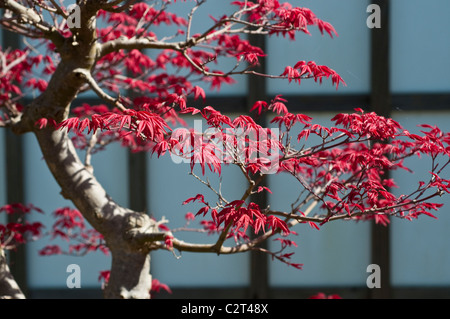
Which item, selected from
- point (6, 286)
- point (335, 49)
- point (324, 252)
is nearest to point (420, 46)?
point (335, 49)

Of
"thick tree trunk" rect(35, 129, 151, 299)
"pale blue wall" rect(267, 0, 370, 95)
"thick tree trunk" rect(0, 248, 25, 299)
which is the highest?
"pale blue wall" rect(267, 0, 370, 95)

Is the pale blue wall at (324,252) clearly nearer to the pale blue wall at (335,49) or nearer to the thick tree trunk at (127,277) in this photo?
the pale blue wall at (335,49)

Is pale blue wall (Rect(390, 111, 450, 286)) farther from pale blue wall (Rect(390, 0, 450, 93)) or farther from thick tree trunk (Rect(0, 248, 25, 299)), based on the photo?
thick tree trunk (Rect(0, 248, 25, 299))

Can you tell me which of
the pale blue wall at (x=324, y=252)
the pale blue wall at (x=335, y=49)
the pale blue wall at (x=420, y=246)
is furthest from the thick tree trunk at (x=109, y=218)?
the pale blue wall at (x=420, y=246)

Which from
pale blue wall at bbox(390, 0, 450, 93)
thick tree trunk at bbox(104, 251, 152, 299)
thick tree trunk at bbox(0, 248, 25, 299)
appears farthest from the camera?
pale blue wall at bbox(390, 0, 450, 93)

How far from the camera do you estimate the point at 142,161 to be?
3.23 metres

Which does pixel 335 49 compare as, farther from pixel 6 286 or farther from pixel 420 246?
pixel 6 286

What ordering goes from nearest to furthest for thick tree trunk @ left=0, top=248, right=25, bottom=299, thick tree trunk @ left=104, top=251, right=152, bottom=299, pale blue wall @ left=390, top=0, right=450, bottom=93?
thick tree trunk @ left=104, top=251, right=152, bottom=299 → thick tree trunk @ left=0, top=248, right=25, bottom=299 → pale blue wall @ left=390, top=0, right=450, bottom=93

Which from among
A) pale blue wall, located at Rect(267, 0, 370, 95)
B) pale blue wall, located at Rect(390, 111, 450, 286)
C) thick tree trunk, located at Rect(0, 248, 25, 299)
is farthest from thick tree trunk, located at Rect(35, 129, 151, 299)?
pale blue wall, located at Rect(390, 111, 450, 286)

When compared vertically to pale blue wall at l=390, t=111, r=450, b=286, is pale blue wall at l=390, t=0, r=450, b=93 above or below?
above

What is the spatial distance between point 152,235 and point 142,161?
1.35 metres

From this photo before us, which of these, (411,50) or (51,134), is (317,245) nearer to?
(411,50)

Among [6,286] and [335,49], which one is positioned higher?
[335,49]

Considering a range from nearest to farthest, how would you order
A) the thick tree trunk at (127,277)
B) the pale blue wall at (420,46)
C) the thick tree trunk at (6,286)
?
the thick tree trunk at (127,277)
the thick tree trunk at (6,286)
the pale blue wall at (420,46)
